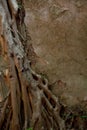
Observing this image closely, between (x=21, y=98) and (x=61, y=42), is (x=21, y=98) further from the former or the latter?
(x=61, y=42)

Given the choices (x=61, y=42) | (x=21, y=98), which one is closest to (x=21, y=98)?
(x=21, y=98)

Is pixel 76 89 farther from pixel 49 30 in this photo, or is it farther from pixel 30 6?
pixel 30 6

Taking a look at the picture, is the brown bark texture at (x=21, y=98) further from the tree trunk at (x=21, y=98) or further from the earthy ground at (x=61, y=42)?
the earthy ground at (x=61, y=42)

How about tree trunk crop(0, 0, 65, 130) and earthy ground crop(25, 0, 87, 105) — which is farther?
earthy ground crop(25, 0, 87, 105)

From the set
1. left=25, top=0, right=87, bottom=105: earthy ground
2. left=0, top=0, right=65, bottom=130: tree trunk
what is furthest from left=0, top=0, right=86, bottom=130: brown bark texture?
left=25, top=0, right=87, bottom=105: earthy ground

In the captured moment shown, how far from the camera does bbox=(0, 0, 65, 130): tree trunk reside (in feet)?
14.3

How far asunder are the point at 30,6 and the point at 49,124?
1.91m

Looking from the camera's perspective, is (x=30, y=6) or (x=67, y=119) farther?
(x=30, y=6)

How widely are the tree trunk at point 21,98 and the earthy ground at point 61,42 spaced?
21.3 inches

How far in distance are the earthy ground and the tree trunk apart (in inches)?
21.3

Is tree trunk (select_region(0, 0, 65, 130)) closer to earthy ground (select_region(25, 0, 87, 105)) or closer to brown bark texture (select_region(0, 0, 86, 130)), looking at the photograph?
brown bark texture (select_region(0, 0, 86, 130))

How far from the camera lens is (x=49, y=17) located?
5254 mm

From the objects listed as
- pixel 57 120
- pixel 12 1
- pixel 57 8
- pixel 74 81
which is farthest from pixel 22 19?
pixel 57 120

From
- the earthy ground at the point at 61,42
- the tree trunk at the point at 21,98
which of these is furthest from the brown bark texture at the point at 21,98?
the earthy ground at the point at 61,42
